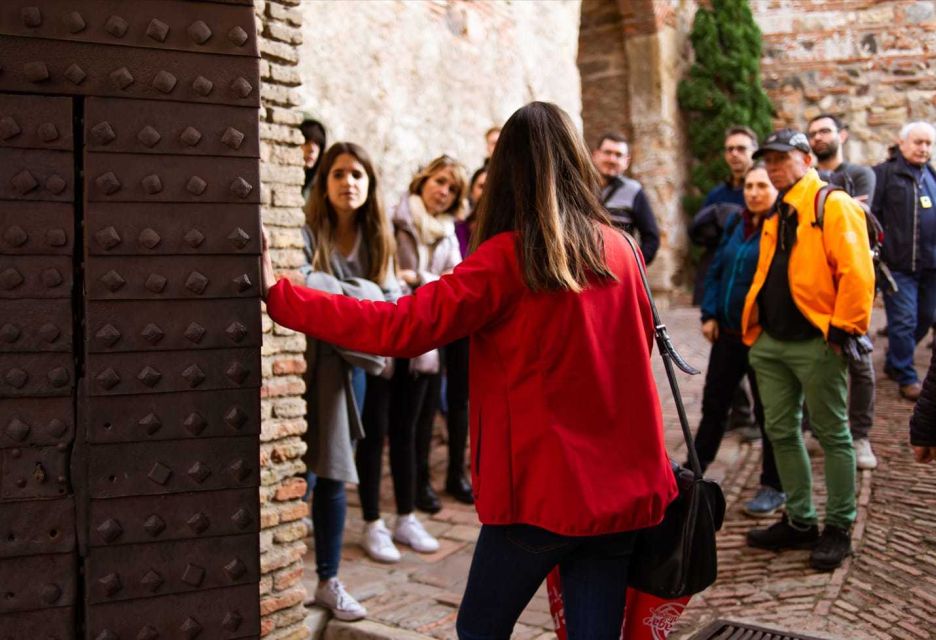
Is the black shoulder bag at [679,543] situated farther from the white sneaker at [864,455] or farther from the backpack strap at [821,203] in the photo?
the white sneaker at [864,455]

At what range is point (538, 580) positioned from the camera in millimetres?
2080

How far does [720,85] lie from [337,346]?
30.8 ft

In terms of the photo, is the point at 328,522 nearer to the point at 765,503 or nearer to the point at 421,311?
the point at 421,311

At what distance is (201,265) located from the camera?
1.95m

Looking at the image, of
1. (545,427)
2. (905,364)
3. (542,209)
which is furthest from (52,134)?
(905,364)

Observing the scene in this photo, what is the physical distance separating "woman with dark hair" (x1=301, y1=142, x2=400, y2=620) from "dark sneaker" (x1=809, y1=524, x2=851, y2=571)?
6.48 feet

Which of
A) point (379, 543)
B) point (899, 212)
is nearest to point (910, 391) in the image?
point (899, 212)

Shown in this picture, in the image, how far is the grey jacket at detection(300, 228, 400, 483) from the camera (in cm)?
369

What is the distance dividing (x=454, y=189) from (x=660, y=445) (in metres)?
3.17

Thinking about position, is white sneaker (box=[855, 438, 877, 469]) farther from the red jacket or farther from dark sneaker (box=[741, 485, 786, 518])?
the red jacket

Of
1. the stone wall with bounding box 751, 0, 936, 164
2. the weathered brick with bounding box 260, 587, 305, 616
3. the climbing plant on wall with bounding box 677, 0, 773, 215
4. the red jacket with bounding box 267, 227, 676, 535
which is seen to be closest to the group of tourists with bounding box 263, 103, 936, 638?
the red jacket with bounding box 267, 227, 676, 535

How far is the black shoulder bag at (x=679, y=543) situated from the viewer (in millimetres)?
2176

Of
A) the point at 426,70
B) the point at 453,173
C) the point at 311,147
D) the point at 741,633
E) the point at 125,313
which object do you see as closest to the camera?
the point at 125,313

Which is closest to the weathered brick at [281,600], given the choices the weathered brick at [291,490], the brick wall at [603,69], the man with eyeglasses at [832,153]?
the weathered brick at [291,490]
